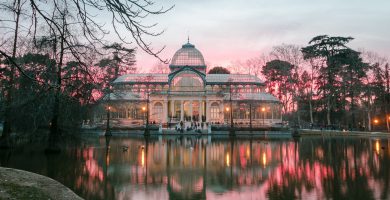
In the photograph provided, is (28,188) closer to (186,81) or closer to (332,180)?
(332,180)

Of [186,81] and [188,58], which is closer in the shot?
[186,81]

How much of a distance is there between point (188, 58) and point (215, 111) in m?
13.9

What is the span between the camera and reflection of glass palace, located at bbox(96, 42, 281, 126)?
2200 inches

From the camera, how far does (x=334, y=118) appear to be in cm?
5709

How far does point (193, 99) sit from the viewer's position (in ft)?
189

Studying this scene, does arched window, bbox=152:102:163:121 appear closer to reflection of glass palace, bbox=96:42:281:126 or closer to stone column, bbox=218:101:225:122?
reflection of glass palace, bbox=96:42:281:126

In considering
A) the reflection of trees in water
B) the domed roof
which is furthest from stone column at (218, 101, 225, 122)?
the reflection of trees in water

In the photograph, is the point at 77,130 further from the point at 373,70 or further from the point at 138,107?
the point at 373,70

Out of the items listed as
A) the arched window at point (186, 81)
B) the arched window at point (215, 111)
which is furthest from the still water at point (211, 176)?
the arched window at point (186, 81)

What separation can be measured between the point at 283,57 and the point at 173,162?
44.4 meters

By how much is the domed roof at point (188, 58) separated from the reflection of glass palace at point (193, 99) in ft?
20.0

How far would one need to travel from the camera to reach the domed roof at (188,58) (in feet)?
219

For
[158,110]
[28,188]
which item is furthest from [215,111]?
[28,188]

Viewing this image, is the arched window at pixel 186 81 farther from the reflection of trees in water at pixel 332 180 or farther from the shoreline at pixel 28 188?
the shoreline at pixel 28 188
